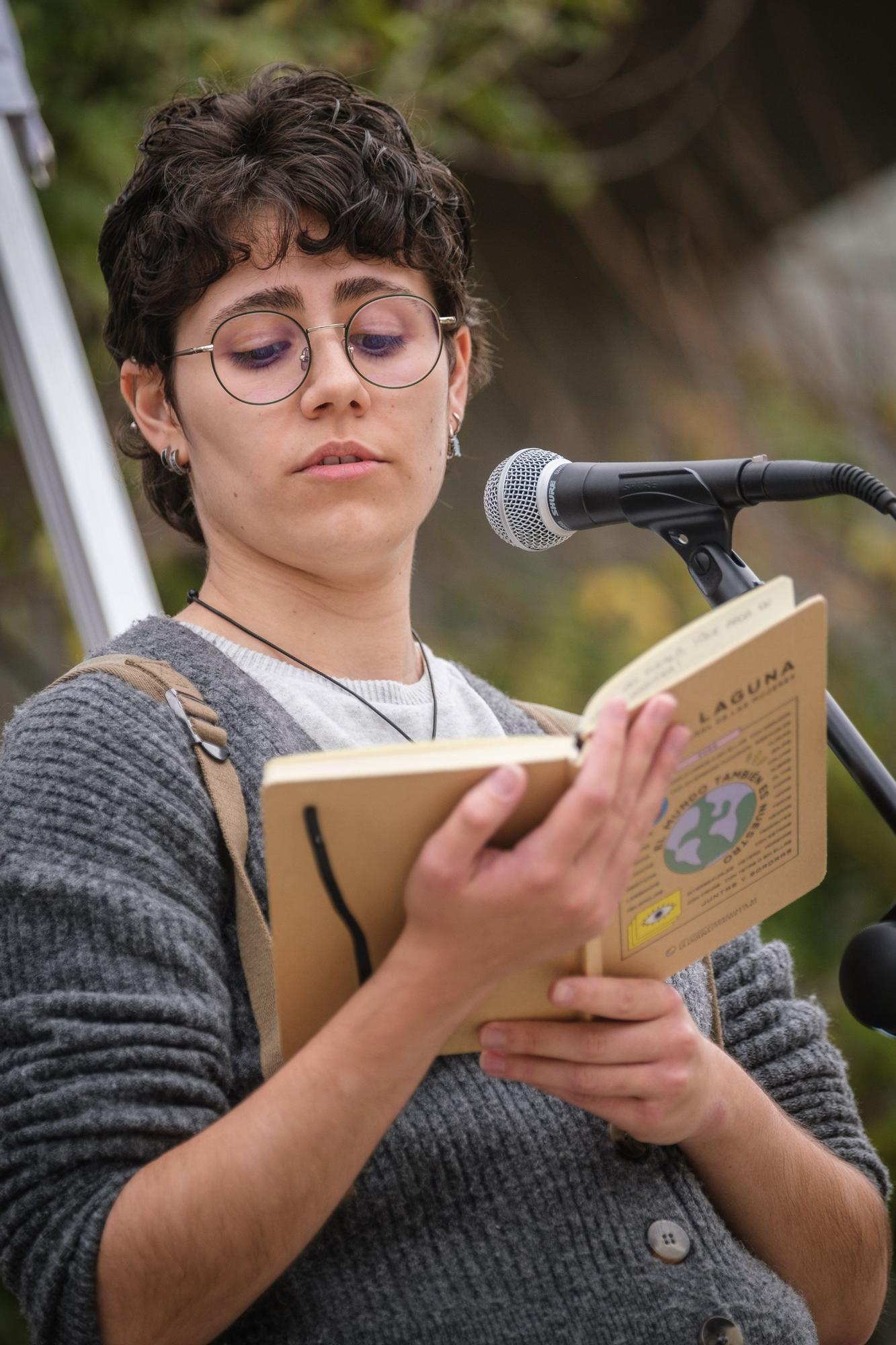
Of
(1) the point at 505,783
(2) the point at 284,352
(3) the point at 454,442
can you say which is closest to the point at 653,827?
(1) the point at 505,783

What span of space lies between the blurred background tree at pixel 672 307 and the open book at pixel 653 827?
2.87 meters

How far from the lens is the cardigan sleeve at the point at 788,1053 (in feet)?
4.80

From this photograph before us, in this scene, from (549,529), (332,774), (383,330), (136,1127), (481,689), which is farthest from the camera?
(481,689)

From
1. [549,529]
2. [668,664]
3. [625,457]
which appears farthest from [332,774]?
[625,457]

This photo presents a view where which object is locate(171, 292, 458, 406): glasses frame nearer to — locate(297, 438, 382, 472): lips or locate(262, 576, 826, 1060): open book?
locate(297, 438, 382, 472): lips

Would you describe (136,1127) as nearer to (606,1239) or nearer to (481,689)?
(606,1239)

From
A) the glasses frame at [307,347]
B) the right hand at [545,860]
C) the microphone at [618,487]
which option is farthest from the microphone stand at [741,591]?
the glasses frame at [307,347]

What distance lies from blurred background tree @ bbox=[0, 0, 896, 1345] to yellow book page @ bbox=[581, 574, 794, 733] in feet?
9.74

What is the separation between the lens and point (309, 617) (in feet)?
4.92

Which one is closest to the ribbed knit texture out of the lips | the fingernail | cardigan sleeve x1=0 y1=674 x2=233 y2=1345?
cardigan sleeve x1=0 y1=674 x2=233 y2=1345

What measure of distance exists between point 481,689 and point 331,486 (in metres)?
0.43

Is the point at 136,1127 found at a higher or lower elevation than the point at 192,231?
lower

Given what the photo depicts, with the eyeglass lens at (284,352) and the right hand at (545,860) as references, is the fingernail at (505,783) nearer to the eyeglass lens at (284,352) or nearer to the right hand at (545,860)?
the right hand at (545,860)

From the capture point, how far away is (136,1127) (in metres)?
1.04
